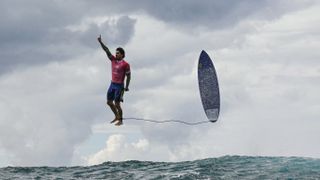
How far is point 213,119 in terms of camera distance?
31781 millimetres

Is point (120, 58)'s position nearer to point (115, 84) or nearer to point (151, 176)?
point (115, 84)

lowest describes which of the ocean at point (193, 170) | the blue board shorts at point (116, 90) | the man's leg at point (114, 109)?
the ocean at point (193, 170)

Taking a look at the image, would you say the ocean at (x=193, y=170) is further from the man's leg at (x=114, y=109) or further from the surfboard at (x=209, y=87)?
the surfboard at (x=209, y=87)

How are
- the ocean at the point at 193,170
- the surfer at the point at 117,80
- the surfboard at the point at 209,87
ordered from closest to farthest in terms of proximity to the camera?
1. the ocean at the point at 193,170
2. the surfer at the point at 117,80
3. the surfboard at the point at 209,87

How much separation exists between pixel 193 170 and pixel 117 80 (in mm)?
5698

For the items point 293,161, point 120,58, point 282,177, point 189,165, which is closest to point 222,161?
point 189,165

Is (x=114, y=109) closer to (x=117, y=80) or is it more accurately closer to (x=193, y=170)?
(x=117, y=80)

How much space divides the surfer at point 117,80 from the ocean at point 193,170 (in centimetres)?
293

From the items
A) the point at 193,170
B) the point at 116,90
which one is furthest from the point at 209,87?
the point at 116,90

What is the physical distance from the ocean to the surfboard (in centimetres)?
295

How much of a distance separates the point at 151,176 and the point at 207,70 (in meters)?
9.04

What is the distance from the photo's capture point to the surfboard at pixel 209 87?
32344 mm

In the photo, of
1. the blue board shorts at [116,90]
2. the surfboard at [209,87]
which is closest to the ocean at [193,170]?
the surfboard at [209,87]

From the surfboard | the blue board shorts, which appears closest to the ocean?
the surfboard
